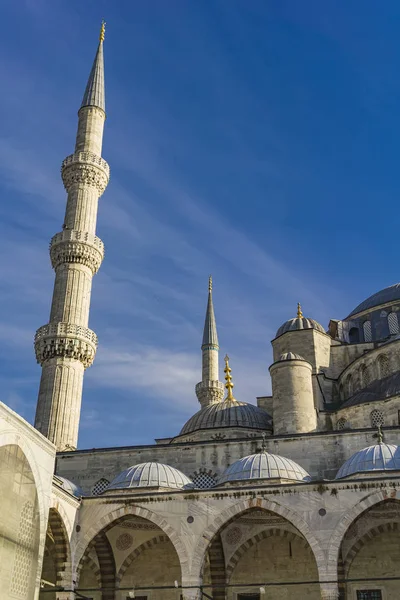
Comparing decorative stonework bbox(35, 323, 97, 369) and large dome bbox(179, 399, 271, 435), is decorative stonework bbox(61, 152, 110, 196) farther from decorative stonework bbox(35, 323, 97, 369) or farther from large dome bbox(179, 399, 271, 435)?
large dome bbox(179, 399, 271, 435)

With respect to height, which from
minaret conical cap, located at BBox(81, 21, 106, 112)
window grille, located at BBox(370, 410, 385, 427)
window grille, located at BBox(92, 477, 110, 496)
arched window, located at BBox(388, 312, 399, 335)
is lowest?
window grille, located at BBox(92, 477, 110, 496)

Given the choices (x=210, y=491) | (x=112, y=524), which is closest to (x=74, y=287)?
(x=112, y=524)

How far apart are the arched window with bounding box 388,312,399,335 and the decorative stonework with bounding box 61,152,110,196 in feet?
32.3

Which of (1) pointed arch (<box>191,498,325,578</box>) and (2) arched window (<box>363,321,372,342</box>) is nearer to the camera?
(1) pointed arch (<box>191,498,325,578</box>)

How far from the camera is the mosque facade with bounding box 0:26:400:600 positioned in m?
11.4

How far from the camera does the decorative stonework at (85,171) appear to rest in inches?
832

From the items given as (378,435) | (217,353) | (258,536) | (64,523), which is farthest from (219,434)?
(217,353)

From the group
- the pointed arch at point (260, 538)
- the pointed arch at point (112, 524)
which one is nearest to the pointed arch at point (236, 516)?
the pointed arch at point (112, 524)

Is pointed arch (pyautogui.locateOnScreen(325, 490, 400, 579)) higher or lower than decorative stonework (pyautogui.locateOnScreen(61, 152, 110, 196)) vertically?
lower

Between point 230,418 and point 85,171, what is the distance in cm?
883

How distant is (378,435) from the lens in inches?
538

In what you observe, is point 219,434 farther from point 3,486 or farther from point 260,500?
point 3,486

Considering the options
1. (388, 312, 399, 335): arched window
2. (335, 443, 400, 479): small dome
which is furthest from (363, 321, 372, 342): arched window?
(335, 443, 400, 479): small dome

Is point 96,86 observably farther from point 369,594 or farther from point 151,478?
point 369,594
